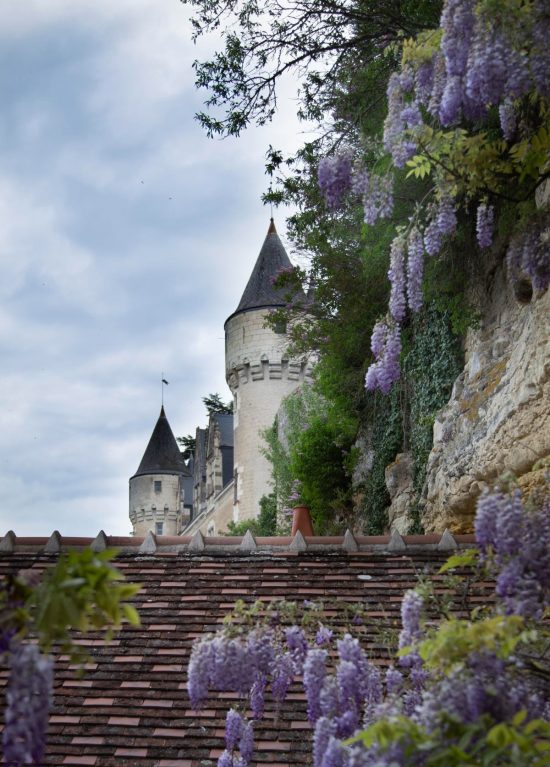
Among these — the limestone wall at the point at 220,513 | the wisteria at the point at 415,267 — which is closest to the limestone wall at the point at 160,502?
the limestone wall at the point at 220,513

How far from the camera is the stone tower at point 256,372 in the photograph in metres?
33.3

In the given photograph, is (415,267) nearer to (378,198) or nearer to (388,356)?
(388,356)

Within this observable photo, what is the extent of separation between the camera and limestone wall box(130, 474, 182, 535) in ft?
172

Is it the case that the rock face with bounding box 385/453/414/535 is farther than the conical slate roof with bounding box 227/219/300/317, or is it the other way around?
the conical slate roof with bounding box 227/219/300/317

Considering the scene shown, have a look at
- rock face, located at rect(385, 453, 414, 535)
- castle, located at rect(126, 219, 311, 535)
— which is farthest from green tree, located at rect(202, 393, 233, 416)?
rock face, located at rect(385, 453, 414, 535)

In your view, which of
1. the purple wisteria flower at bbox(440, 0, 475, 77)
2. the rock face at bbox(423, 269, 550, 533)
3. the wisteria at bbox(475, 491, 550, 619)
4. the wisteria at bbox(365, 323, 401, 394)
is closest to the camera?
the wisteria at bbox(475, 491, 550, 619)

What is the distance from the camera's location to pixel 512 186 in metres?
8.20

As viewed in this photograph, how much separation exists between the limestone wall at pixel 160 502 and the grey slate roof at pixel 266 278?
1881 centimetres

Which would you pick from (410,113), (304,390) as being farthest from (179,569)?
(304,390)

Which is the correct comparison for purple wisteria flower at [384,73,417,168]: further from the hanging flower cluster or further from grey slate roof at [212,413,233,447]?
grey slate roof at [212,413,233,447]

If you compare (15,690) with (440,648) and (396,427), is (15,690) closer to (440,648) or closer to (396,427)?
(440,648)

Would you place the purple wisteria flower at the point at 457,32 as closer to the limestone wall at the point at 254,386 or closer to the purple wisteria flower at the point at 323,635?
the purple wisteria flower at the point at 323,635

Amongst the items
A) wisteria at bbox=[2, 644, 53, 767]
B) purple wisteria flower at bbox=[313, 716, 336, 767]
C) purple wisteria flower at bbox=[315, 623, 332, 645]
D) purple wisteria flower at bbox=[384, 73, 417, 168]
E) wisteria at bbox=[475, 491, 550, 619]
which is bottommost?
purple wisteria flower at bbox=[313, 716, 336, 767]

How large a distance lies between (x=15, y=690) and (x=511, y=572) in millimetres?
1981
